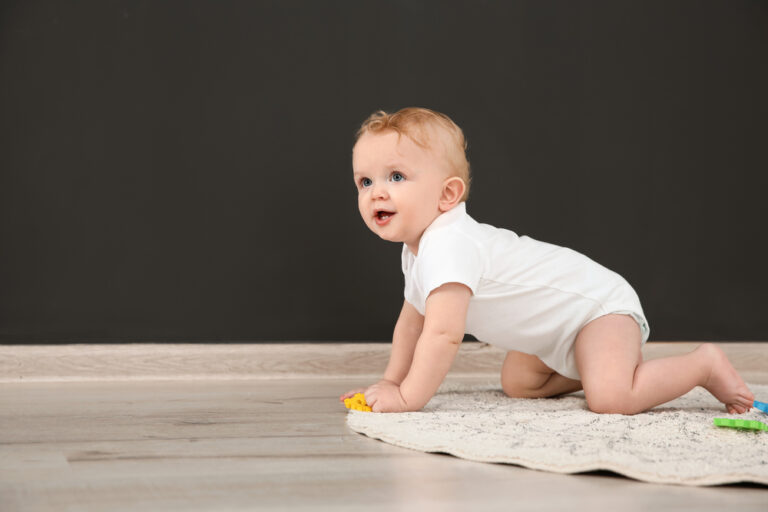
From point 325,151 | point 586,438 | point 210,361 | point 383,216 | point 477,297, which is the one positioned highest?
point 325,151

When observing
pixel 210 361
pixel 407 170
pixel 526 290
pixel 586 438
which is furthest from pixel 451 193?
pixel 210 361

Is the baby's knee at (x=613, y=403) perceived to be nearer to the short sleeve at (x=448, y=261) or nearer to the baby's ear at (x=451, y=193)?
the short sleeve at (x=448, y=261)

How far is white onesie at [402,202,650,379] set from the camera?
1.44 m

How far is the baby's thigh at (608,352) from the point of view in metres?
1.39

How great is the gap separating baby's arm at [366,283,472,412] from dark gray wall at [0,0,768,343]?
662 mm

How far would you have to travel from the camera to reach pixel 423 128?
55.7 inches

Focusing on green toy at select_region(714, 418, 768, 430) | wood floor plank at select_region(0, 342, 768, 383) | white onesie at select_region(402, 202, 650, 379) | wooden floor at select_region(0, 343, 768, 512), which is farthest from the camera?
wood floor plank at select_region(0, 342, 768, 383)

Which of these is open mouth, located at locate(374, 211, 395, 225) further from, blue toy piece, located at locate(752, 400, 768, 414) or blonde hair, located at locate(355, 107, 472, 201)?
blue toy piece, located at locate(752, 400, 768, 414)

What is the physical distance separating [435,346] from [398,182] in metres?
0.29

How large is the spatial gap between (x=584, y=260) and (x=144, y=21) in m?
1.15

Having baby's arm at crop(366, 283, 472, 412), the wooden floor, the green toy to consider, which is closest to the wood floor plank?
the wooden floor

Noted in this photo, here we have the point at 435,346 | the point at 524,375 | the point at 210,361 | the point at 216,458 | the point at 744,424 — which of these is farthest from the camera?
the point at 210,361

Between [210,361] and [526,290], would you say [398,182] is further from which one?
[210,361]

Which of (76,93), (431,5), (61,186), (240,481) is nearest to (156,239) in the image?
(61,186)
